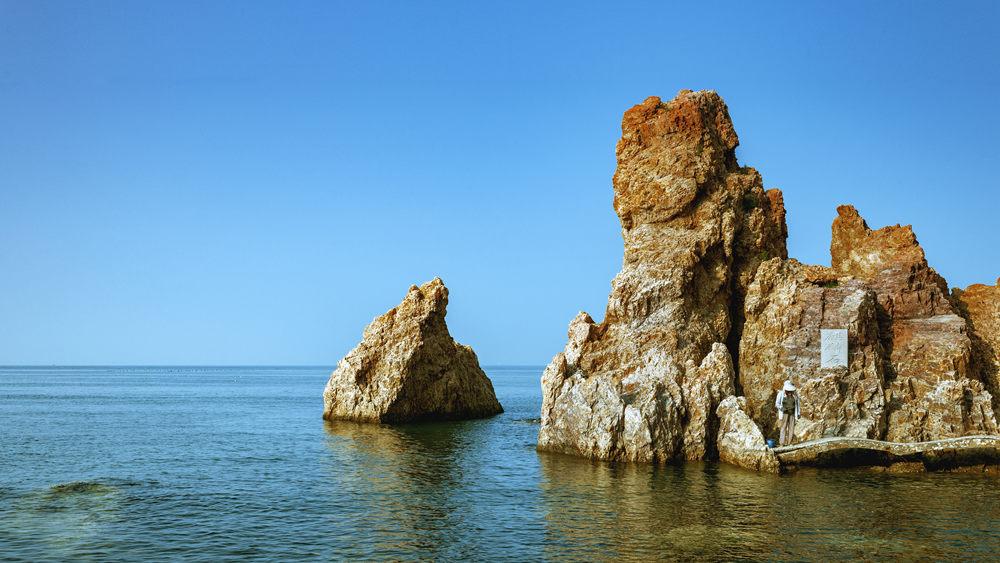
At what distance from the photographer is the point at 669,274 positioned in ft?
128

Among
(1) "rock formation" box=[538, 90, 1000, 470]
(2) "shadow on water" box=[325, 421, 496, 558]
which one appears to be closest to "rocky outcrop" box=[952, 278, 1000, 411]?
(1) "rock formation" box=[538, 90, 1000, 470]

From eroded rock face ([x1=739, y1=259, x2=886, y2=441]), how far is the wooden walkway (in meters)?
1.51

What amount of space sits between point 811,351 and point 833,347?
103cm

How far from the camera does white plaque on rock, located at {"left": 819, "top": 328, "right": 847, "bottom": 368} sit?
34.9m

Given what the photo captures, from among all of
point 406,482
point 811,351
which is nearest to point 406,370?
point 406,482

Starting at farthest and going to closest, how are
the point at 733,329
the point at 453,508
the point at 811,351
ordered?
the point at 733,329 → the point at 811,351 → the point at 453,508

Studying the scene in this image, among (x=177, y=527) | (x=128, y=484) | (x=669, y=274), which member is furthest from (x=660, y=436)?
(x=128, y=484)

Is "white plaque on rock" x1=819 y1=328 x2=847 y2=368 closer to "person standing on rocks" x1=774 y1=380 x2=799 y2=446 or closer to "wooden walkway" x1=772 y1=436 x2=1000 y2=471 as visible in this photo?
"person standing on rocks" x1=774 y1=380 x2=799 y2=446

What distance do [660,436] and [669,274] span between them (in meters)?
8.95

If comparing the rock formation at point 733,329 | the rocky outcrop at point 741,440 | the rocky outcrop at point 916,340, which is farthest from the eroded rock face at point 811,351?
the rocky outcrop at point 741,440

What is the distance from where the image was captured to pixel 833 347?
35188mm

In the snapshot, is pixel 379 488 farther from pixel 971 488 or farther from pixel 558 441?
pixel 971 488

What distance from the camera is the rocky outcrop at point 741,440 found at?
31.8m

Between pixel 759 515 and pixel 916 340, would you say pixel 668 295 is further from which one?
pixel 759 515
